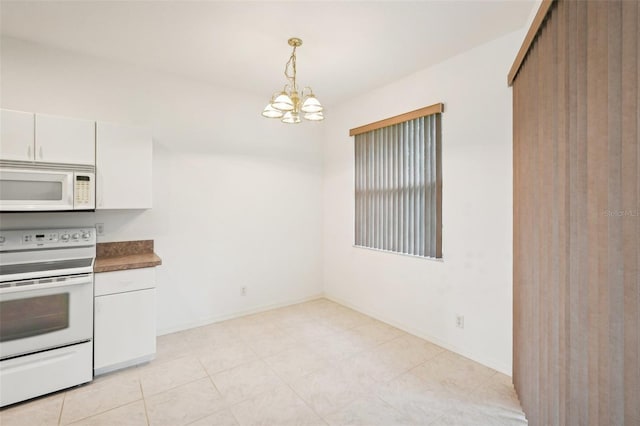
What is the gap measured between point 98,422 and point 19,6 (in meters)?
2.93

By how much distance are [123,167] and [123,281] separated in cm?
102

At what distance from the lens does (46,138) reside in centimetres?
242

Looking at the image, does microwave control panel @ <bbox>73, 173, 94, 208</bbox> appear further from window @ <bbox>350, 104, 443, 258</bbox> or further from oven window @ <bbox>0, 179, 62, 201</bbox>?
window @ <bbox>350, 104, 443, 258</bbox>

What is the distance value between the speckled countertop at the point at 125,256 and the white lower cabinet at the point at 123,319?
0.16ft

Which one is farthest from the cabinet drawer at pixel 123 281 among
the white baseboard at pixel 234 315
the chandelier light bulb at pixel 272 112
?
the chandelier light bulb at pixel 272 112

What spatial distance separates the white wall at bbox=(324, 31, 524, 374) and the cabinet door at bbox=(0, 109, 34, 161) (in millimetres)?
3264

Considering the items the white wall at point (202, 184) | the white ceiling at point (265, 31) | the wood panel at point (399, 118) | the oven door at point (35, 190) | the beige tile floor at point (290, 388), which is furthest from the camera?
the wood panel at point (399, 118)

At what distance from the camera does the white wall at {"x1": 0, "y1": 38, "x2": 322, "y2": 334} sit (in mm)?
2781

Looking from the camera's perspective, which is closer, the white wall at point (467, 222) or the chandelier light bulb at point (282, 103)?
the chandelier light bulb at point (282, 103)

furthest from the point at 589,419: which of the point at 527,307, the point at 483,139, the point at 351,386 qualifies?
the point at 483,139

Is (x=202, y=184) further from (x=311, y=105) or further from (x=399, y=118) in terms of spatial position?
(x=399, y=118)

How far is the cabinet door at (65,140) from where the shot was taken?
7.88 ft

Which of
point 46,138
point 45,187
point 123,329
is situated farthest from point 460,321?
point 46,138

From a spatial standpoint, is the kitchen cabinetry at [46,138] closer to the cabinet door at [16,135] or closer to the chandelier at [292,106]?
the cabinet door at [16,135]
